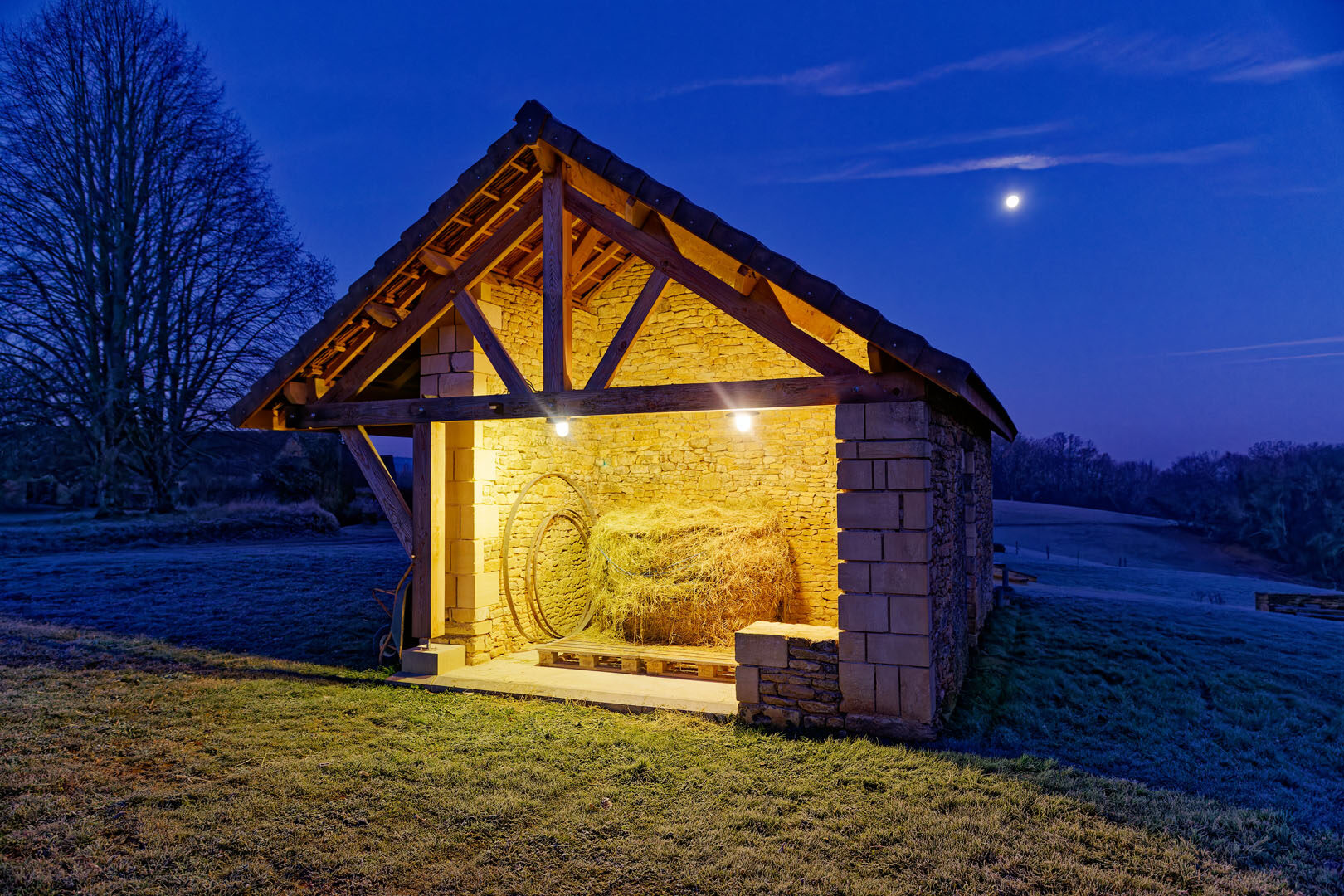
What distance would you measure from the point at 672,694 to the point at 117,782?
12.6 ft

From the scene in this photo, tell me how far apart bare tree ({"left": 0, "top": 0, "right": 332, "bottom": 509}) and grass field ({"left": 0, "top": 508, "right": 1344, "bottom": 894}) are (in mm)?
10221

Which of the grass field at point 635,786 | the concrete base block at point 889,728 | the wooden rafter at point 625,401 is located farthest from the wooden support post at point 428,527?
the concrete base block at point 889,728

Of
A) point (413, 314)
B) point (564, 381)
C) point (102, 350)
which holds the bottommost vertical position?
point (564, 381)

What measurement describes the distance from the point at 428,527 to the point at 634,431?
3122 millimetres

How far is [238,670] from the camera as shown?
21.8ft

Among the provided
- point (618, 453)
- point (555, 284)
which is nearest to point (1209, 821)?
point (555, 284)

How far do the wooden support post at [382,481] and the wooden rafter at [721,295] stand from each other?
3.21 m

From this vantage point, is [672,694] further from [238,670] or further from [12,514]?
[12,514]

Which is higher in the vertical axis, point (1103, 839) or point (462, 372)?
point (462, 372)

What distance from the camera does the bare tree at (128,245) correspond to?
46.6ft

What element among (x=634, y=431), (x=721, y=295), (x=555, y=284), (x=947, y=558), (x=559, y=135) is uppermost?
(x=559, y=135)

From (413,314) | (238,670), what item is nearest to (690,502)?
(413,314)

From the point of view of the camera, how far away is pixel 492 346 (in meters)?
6.05

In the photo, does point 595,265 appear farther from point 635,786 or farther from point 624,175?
point 635,786
